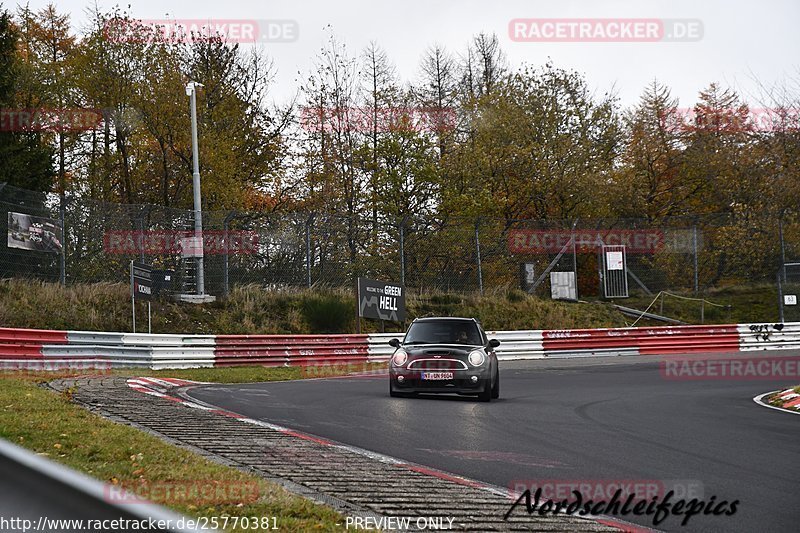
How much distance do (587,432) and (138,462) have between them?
556 centimetres

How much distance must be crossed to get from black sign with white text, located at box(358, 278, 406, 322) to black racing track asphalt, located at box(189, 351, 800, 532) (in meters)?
8.33

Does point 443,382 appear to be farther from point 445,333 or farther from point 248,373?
point 248,373

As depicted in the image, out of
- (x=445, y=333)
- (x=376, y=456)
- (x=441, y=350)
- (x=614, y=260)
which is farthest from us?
(x=614, y=260)

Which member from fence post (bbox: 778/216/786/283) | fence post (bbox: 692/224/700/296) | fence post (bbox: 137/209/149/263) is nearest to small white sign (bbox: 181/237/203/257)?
fence post (bbox: 137/209/149/263)

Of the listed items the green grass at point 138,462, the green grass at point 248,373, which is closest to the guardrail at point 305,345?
the green grass at point 248,373

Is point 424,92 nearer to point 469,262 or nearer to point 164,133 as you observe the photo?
point 164,133

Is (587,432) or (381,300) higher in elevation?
(381,300)

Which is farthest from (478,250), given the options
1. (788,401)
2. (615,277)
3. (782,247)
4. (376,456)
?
(376,456)

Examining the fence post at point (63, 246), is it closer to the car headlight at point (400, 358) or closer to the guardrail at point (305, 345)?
the guardrail at point (305, 345)

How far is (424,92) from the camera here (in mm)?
55062

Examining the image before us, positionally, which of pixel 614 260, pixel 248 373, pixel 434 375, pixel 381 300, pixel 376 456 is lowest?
pixel 248 373

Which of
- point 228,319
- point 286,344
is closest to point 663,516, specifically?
point 286,344

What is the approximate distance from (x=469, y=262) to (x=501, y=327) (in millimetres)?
2719

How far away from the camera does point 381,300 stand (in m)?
28.5
